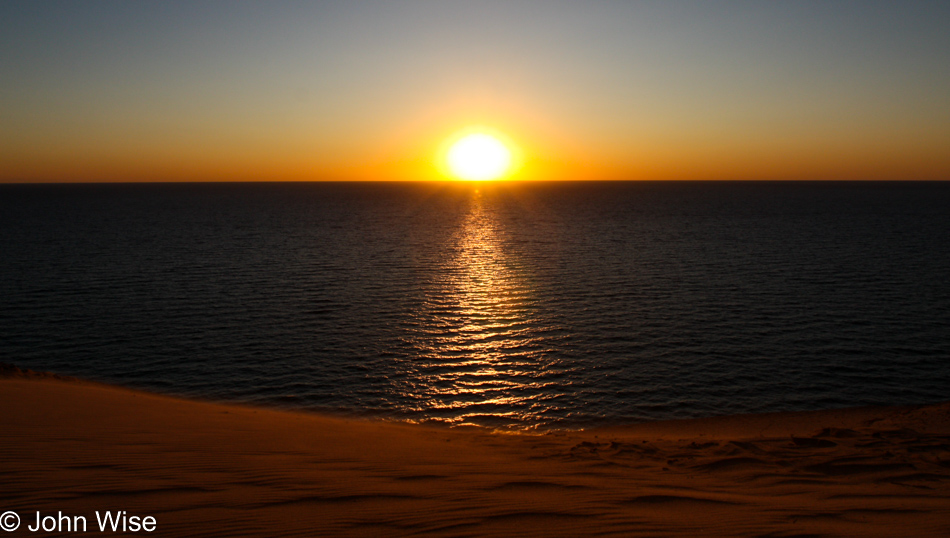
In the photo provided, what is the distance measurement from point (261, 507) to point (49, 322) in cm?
2620

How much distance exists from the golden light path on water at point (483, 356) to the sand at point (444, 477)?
3.23 metres

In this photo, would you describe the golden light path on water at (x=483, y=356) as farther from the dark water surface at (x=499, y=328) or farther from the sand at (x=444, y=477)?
the sand at (x=444, y=477)

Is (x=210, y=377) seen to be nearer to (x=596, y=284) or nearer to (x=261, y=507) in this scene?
(x=261, y=507)

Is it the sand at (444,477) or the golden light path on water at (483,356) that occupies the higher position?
the golden light path on water at (483,356)

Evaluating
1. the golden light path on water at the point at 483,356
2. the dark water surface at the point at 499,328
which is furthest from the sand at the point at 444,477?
the dark water surface at the point at 499,328

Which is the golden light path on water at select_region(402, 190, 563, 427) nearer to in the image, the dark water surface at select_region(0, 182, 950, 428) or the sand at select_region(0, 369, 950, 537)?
the dark water surface at select_region(0, 182, 950, 428)

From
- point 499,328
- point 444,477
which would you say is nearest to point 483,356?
point 499,328

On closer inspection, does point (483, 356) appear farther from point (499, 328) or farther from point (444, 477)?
point (444, 477)

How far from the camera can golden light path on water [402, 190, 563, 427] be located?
59.2 ft

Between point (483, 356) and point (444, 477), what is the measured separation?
1400 cm

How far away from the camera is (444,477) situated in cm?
891

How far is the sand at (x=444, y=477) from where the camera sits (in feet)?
22.3

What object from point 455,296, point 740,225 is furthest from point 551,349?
point 740,225

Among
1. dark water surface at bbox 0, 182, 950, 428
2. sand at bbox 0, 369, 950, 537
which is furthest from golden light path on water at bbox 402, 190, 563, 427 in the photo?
sand at bbox 0, 369, 950, 537
